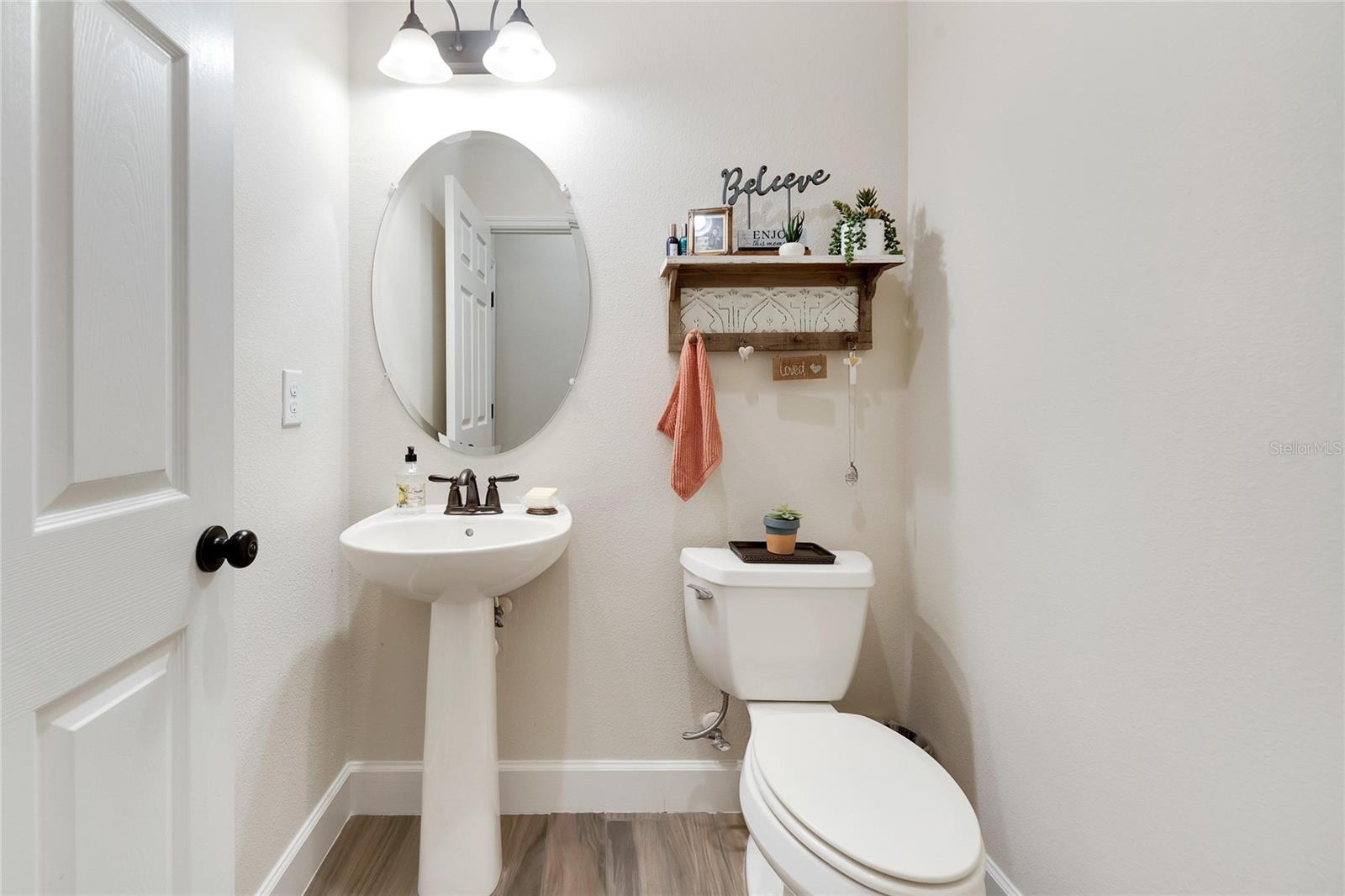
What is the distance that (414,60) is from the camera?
1.51 meters

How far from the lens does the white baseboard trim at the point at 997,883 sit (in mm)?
1264

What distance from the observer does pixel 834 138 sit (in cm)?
171

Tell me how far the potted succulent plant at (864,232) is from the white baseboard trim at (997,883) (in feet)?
4.64

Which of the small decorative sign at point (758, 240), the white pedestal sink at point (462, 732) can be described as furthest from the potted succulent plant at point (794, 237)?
the white pedestal sink at point (462, 732)

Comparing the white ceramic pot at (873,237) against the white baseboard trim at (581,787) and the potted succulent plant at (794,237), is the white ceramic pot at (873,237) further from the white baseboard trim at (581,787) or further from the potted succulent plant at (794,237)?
the white baseboard trim at (581,787)

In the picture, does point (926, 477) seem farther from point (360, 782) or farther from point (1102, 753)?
point (360, 782)

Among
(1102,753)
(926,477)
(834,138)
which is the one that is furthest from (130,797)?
(834,138)

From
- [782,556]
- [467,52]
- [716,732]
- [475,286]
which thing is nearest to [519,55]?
[467,52]

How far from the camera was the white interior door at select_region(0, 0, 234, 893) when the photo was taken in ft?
1.75

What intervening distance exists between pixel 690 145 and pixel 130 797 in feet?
5.63

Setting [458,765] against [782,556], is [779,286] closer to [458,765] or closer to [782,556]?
[782,556]

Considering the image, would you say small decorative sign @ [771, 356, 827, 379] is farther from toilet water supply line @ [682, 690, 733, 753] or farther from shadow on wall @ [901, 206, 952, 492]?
toilet water supply line @ [682, 690, 733, 753]

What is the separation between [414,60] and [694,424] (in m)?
1.14

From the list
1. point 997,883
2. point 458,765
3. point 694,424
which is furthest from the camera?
point 694,424
